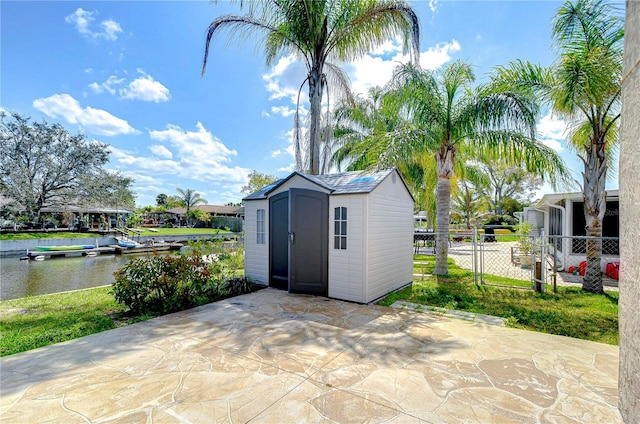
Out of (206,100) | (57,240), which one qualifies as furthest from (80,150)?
(206,100)

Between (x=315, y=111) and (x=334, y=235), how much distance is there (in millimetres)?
4558

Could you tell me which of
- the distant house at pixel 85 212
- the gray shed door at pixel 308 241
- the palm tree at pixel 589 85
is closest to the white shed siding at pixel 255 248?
the gray shed door at pixel 308 241

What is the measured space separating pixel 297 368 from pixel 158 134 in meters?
27.3

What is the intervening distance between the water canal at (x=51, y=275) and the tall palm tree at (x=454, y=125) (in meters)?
11.7

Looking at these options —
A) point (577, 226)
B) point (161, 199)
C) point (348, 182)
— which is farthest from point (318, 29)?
point (161, 199)

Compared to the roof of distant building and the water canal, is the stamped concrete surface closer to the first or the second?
the water canal

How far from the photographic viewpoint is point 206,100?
14844 millimetres

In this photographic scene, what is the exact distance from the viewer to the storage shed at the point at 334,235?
5547 mm

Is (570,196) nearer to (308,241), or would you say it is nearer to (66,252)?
(308,241)

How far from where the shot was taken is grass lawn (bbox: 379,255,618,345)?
4.24 meters

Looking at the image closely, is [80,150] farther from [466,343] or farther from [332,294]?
[466,343]

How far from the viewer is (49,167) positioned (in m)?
24.0

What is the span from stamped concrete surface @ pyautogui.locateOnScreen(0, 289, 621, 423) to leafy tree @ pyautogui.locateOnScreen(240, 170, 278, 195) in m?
24.0

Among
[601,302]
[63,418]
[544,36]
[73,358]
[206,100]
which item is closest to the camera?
[63,418]
